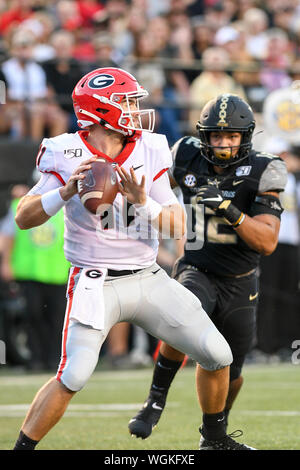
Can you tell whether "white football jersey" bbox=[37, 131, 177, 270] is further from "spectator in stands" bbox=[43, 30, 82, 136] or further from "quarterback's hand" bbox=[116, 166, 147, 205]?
"spectator in stands" bbox=[43, 30, 82, 136]

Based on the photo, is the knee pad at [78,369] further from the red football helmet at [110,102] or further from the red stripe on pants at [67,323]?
the red football helmet at [110,102]

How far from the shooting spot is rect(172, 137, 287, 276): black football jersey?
5.04 m

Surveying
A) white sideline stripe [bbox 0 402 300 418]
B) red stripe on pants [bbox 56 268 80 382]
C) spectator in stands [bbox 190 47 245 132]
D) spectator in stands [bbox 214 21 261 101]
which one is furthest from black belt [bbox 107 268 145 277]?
spectator in stands [bbox 214 21 261 101]

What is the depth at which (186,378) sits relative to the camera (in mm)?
8500

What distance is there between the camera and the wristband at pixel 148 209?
4.04 meters

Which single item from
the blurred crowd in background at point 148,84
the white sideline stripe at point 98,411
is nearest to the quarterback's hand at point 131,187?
the white sideline stripe at point 98,411

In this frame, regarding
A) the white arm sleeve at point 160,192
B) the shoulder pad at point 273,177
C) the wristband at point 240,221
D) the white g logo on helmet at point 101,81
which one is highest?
the white g logo on helmet at point 101,81

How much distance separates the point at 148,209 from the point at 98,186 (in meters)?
0.24

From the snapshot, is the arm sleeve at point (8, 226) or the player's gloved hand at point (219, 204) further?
the arm sleeve at point (8, 226)

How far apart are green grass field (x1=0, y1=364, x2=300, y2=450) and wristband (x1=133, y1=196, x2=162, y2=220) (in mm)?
1482

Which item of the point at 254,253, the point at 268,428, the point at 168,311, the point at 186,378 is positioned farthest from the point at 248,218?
the point at 186,378

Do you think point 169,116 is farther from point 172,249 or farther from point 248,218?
point 248,218

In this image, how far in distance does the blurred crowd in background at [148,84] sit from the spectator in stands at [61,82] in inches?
0.4
